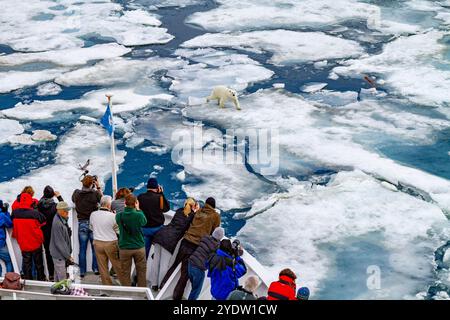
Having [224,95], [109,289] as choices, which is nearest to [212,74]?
[224,95]

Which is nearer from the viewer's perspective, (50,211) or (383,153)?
(50,211)

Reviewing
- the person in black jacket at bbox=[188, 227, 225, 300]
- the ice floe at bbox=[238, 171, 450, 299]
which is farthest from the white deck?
the ice floe at bbox=[238, 171, 450, 299]

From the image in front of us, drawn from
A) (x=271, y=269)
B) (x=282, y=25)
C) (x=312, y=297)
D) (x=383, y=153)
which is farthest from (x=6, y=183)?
(x=282, y=25)

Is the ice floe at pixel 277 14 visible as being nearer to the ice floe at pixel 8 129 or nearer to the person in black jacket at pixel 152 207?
the ice floe at pixel 8 129

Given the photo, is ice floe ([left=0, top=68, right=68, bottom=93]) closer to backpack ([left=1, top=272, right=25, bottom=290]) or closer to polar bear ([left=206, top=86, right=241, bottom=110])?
polar bear ([left=206, top=86, right=241, bottom=110])

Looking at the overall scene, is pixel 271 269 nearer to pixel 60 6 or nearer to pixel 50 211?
pixel 50 211

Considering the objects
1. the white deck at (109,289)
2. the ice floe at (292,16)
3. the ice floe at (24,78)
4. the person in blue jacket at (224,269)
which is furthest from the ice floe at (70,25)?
the person in blue jacket at (224,269)
